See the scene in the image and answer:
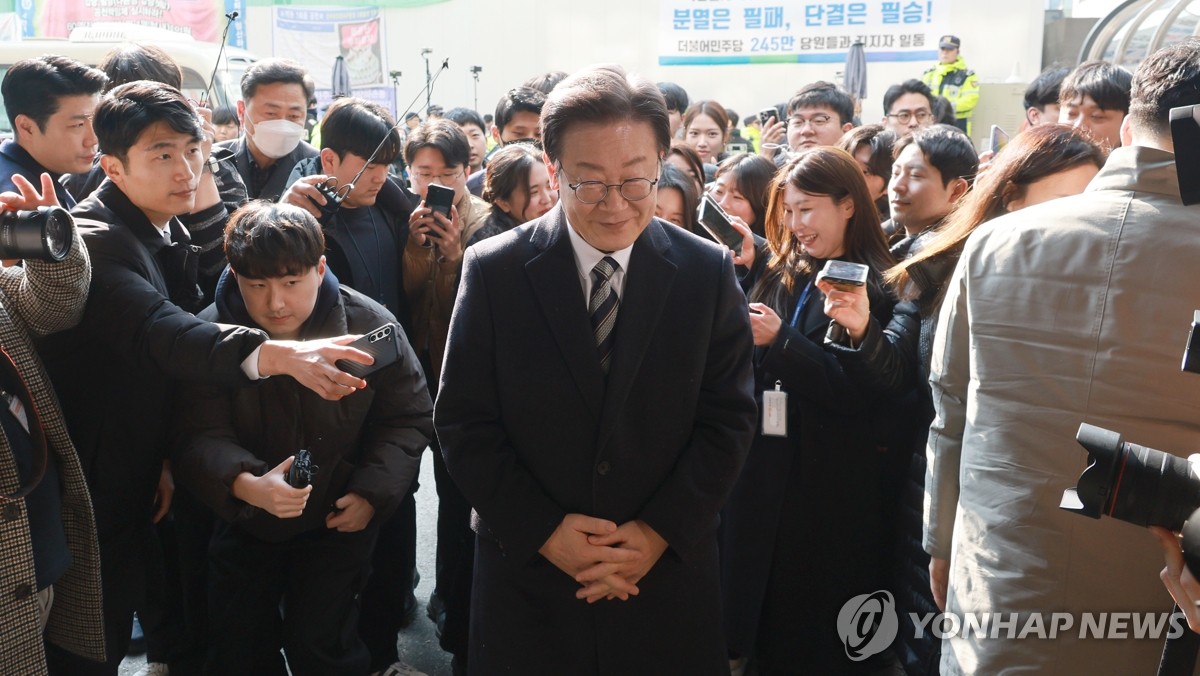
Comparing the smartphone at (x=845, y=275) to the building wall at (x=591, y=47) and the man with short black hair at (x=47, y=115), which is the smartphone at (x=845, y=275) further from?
the building wall at (x=591, y=47)

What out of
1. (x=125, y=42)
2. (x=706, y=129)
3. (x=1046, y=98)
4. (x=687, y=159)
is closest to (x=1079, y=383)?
(x=687, y=159)

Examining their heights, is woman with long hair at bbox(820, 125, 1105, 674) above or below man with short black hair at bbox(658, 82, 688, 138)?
below

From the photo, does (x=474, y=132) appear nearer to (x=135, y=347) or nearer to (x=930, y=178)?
(x=930, y=178)

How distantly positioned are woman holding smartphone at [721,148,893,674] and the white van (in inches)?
272

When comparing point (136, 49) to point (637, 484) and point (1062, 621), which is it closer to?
point (637, 484)

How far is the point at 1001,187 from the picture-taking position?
2141 mm

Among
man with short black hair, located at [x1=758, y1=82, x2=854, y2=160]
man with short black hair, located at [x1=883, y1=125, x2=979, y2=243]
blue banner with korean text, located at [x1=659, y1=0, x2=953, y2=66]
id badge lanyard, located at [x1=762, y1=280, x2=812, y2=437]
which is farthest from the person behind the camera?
blue banner with korean text, located at [x1=659, y1=0, x2=953, y2=66]

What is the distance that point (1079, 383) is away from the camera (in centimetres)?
149

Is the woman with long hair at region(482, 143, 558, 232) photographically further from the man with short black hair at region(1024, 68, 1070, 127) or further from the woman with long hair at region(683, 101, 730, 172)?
the man with short black hair at region(1024, 68, 1070, 127)

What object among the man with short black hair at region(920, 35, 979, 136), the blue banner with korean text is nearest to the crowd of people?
the man with short black hair at region(920, 35, 979, 136)

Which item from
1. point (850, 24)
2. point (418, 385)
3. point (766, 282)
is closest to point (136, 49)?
point (418, 385)

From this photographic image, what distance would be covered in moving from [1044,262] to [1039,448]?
0.99ft

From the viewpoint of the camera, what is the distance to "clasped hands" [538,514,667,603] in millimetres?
1631

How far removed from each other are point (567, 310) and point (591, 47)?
40.0 ft
